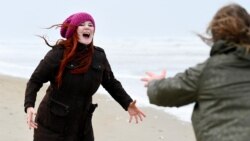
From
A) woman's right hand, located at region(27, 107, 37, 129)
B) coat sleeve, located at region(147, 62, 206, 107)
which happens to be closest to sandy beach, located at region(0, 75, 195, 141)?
woman's right hand, located at region(27, 107, 37, 129)

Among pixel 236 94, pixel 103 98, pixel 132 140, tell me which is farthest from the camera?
pixel 103 98

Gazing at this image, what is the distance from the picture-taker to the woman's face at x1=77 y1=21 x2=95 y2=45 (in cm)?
476

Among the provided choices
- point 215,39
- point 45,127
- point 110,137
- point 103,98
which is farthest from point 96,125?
point 215,39

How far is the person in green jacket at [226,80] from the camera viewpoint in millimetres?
2996

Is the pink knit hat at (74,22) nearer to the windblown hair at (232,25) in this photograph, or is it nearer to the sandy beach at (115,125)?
the windblown hair at (232,25)

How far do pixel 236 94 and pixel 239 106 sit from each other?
58mm

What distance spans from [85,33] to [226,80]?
6.45 ft

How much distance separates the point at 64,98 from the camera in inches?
185

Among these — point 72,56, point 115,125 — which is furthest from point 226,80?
point 115,125

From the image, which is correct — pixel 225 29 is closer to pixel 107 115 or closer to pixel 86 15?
pixel 86 15

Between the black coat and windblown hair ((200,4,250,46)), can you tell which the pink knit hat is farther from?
windblown hair ((200,4,250,46))

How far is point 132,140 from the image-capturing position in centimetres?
823

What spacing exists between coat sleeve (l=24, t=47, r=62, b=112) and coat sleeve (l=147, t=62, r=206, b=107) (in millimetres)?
1539

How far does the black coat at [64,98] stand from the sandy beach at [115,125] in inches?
122
